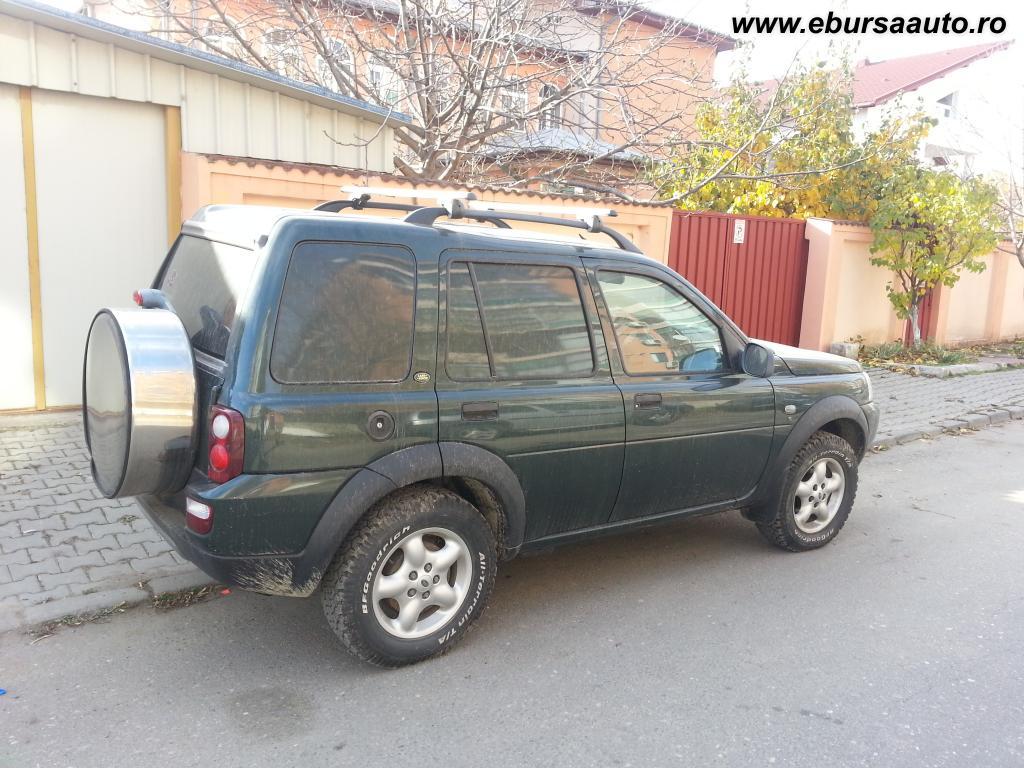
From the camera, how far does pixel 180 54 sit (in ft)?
23.6

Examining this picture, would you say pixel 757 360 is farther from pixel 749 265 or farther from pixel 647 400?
pixel 749 265

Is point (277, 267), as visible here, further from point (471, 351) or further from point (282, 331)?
point (471, 351)

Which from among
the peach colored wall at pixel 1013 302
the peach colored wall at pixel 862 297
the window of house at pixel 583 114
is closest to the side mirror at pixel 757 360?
the window of house at pixel 583 114

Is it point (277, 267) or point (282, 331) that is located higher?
point (277, 267)

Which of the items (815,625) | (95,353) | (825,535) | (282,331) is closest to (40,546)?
(95,353)

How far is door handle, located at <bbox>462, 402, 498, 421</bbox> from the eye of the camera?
3.74m

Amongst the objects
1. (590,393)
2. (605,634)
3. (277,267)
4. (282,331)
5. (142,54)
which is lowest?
(605,634)

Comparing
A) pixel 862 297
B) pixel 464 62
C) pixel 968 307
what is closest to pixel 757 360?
pixel 464 62

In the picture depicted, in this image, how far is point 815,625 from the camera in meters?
4.27

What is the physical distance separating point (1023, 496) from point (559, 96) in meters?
5.88

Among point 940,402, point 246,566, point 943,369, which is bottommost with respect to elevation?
point 940,402

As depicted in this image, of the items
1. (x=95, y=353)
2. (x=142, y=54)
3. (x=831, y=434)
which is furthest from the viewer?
(x=142, y=54)

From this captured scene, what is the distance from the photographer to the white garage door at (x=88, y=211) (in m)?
7.18

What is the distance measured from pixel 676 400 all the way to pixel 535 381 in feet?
2.74
